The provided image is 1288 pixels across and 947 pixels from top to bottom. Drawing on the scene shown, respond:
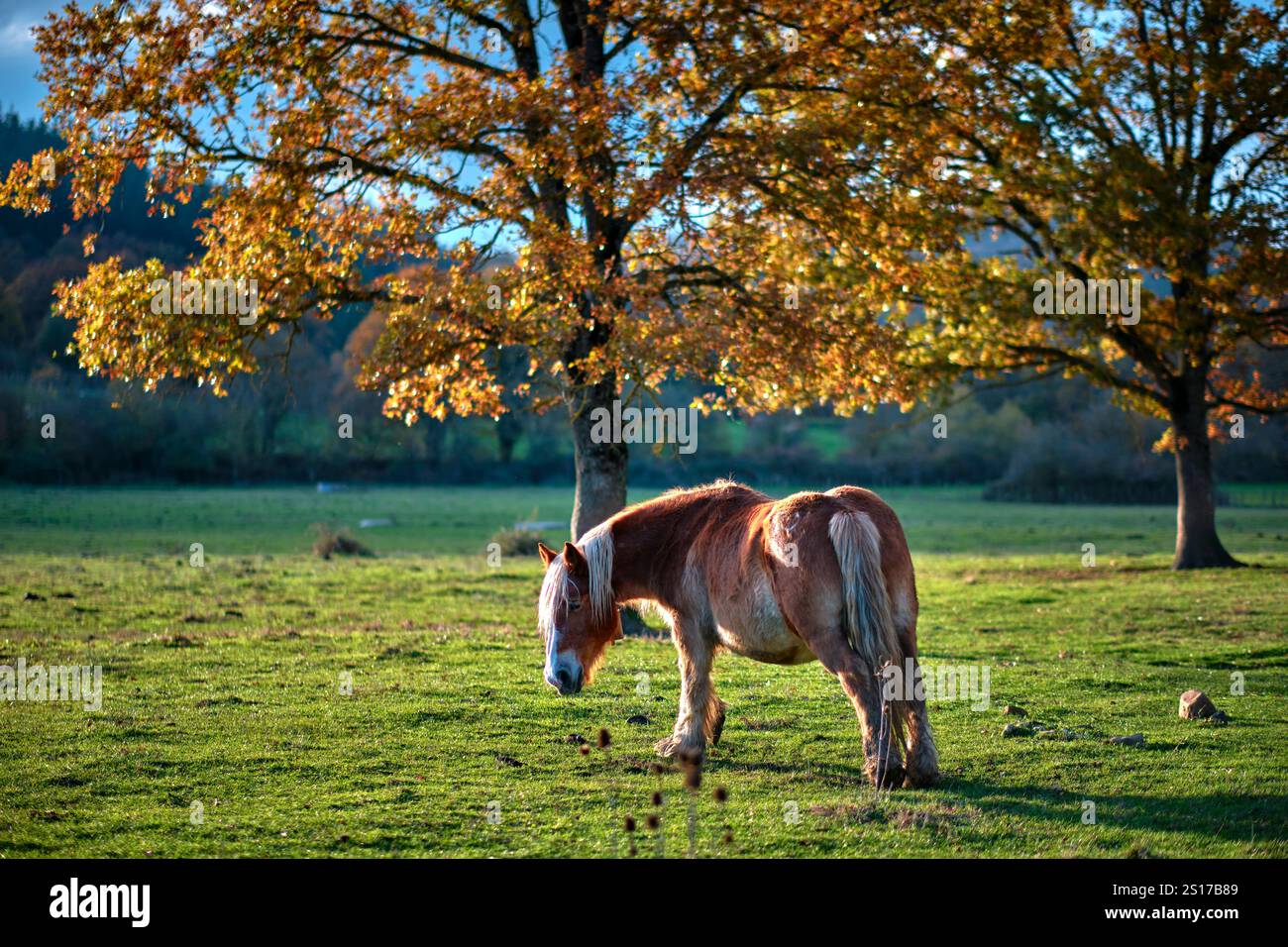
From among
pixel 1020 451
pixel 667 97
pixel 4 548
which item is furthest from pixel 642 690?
pixel 1020 451

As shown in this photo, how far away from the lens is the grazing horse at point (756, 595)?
270 inches

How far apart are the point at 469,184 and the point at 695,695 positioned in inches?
375

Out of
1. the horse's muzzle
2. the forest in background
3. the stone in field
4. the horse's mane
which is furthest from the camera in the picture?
the forest in background

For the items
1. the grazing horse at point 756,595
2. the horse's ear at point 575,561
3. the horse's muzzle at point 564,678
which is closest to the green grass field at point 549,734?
the grazing horse at point 756,595

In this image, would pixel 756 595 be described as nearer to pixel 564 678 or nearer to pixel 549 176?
pixel 564 678

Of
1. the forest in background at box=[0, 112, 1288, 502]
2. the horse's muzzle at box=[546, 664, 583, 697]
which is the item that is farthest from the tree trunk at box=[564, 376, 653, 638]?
the forest in background at box=[0, 112, 1288, 502]

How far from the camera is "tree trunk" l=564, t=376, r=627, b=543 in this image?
1471 cm

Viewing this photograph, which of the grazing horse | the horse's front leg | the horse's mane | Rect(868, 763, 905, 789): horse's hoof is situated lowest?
Rect(868, 763, 905, 789): horse's hoof

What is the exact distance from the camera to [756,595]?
24.2 feet

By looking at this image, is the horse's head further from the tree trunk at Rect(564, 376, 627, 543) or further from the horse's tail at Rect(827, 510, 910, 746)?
the tree trunk at Rect(564, 376, 627, 543)

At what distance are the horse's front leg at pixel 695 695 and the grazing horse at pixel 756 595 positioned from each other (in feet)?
0.03

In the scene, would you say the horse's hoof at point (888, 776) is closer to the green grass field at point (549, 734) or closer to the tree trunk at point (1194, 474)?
the green grass field at point (549, 734)

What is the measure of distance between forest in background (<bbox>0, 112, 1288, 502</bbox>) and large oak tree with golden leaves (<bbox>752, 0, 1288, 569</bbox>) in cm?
2109

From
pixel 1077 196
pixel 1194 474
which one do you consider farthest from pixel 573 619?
pixel 1194 474
